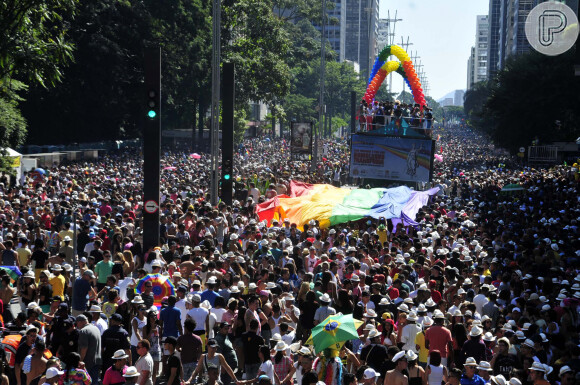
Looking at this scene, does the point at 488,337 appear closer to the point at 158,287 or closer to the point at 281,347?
the point at 281,347

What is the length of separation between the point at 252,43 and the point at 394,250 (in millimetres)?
43067

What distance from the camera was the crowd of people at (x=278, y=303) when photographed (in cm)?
1066

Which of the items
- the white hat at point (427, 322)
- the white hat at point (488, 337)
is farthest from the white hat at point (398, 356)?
the white hat at point (427, 322)

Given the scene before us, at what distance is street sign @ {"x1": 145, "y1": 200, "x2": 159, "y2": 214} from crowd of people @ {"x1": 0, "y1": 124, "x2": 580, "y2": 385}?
2.67 ft

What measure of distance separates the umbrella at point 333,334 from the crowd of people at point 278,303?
19cm

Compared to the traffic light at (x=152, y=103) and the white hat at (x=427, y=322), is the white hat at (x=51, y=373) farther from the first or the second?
the traffic light at (x=152, y=103)

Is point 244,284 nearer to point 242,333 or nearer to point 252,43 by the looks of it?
point 242,333

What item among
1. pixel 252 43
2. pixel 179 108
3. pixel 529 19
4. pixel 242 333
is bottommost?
pixel 242 333

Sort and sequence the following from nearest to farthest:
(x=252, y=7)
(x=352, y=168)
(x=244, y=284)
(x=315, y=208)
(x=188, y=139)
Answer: (x=244, y=284) → (x=315, y=208) → (x=352, y=168) → (x=252, y=7) → (x=188, y=139)

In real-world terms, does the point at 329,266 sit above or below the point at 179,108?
below

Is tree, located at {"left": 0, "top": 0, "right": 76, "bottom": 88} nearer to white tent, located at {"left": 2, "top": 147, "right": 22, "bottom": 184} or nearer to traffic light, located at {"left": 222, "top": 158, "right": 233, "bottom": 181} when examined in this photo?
traffic light, located at {"left": 222, "top": 158, "right": 233, "bottom": 181}

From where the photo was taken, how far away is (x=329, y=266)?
16.2 m

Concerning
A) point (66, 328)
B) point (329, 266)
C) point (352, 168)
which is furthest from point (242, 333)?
point (352, 168)

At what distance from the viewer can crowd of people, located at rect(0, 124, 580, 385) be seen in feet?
35.0
